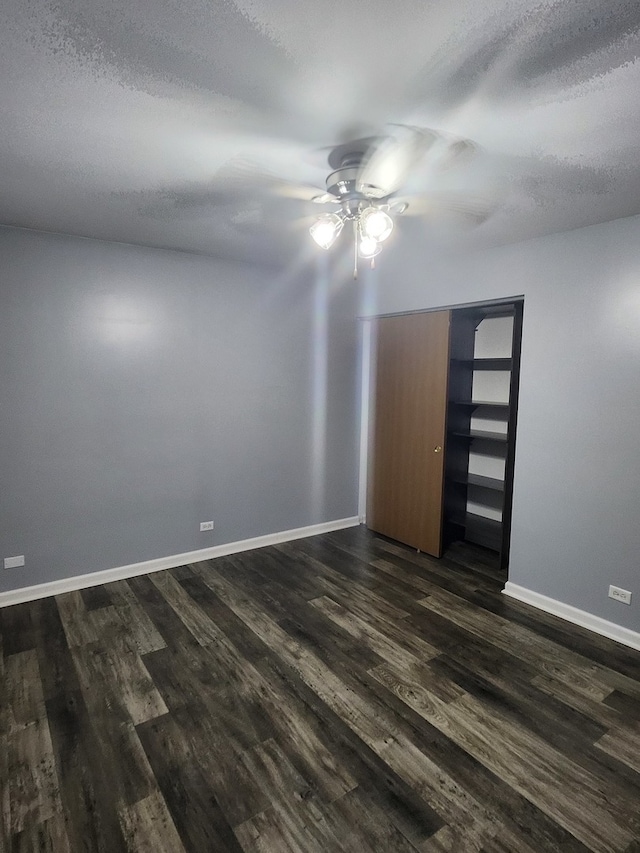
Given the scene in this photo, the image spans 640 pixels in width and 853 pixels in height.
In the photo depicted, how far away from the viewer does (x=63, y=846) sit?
1.57 m

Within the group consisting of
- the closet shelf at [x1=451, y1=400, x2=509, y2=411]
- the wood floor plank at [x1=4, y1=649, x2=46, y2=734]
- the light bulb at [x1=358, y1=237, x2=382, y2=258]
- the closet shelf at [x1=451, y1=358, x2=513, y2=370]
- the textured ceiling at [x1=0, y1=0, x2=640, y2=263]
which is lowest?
the wood floor plank at [x1=4, y1=649, x2=46, y2=734]

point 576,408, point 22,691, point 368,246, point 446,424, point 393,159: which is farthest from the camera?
point 446,424

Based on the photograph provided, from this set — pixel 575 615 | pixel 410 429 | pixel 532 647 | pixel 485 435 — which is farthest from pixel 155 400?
pixel 575 615

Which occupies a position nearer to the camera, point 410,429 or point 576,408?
point 576,408

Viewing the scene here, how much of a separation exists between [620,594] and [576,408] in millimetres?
1174

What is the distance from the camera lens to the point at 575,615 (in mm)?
3076

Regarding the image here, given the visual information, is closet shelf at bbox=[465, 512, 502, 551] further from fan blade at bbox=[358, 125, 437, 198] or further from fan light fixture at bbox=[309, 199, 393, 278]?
fan blade at bbox=[358, 125, 437, 198]

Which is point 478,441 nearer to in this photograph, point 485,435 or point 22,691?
point 485,435

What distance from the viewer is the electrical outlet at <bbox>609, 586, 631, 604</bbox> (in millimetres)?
2838

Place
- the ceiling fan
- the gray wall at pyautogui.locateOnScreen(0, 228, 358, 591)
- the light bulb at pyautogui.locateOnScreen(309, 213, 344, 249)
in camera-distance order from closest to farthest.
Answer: the ceiling fan < the light bulb at pyautogui.locateOnScreen(309, 213, 344, 249) < the gray wall at pyautogui.locateOnScreen(0, 228, 358, 591)

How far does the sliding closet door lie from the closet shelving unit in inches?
4.9

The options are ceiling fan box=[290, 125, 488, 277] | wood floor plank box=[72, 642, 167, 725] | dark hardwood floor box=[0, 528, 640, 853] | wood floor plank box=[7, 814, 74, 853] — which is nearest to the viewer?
wood floor plank box=[7, 814, 74, 853]

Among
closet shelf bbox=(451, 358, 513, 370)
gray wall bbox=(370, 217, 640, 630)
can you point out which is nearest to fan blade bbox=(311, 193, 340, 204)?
gray wall bbox=(370, 217, 640, 630)

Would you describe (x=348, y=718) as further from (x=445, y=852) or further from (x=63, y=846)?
(x=63, y=846)
